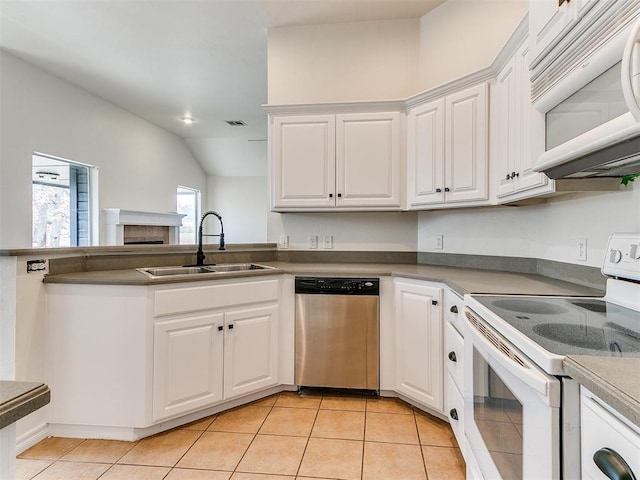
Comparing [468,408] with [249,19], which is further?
[249,19]

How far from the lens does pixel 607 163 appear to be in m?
1.13

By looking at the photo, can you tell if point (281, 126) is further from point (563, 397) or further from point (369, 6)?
point (563, 397)

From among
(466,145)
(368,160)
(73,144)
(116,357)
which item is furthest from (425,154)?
(73,144)

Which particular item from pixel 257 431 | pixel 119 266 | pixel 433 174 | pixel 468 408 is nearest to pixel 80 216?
pixel 119 266

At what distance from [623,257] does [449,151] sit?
1.32 meters

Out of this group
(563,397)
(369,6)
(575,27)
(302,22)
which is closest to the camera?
(563,397)

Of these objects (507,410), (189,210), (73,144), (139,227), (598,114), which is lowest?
(507,410)

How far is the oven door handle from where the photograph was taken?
798 millimetres

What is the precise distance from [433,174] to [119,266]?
7.55ft

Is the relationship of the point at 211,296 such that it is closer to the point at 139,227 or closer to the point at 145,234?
the point at 139,227

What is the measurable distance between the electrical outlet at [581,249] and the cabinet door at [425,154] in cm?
91

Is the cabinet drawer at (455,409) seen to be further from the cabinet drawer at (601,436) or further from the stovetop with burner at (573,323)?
the cabinet drawer at (601,436)

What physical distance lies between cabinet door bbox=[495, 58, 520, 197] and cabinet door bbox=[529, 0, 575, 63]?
485 millimetres

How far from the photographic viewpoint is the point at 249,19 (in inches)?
117
